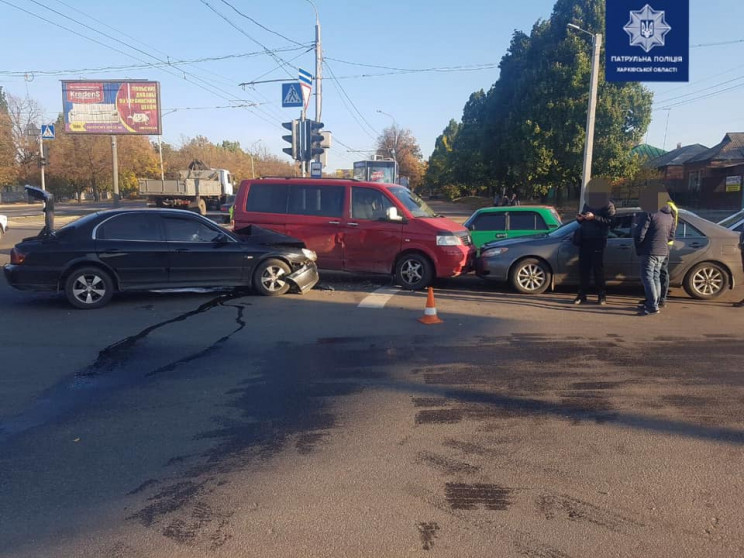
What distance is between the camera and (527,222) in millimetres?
13570

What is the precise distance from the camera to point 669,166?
160 feet

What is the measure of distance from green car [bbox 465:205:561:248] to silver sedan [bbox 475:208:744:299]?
97.8 inches

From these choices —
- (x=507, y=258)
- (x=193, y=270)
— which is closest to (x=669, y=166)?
(x=507, y=258)

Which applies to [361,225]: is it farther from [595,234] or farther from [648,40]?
[648,40]

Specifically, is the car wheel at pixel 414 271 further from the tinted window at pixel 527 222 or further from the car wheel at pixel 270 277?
the tinted window at pixel 527 222

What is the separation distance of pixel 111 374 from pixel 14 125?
2811 inches

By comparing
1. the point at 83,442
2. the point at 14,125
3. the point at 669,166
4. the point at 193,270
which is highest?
the point at 14,125

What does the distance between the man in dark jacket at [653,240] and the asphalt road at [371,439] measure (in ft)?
2.67

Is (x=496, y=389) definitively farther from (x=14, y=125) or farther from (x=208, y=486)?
(x=14, y=125)

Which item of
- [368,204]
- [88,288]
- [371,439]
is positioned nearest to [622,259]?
[368,204]

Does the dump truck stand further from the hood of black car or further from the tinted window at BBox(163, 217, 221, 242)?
the tinted window at BBox(163, 217, 221, 242)

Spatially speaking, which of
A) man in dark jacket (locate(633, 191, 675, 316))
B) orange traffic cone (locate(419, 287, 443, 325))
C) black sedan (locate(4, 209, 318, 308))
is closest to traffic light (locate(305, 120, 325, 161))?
black sedan (locate(4, 209, 318, 308))

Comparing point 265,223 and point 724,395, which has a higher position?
point 265,223

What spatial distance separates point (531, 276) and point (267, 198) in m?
5.39
